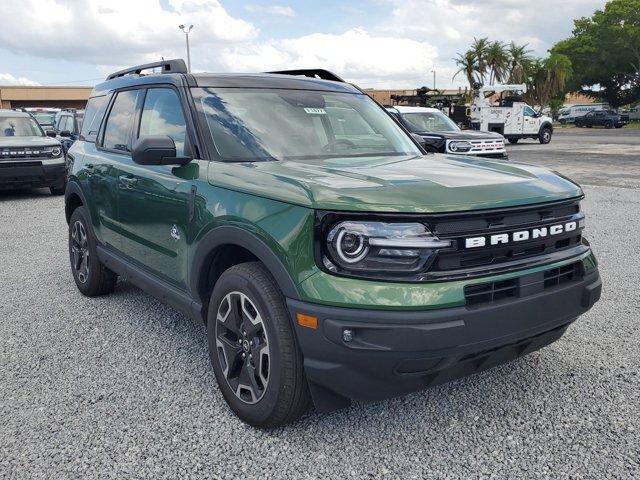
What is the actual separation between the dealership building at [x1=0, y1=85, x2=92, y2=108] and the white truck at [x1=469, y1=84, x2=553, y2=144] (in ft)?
158

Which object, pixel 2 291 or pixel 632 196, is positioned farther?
pixel 632 196

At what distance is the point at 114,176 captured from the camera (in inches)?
170

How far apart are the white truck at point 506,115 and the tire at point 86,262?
24004mm

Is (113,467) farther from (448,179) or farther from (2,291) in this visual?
(2,291)

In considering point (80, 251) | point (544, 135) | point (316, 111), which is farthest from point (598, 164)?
point (80, 251)

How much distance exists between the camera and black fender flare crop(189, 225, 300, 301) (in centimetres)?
262

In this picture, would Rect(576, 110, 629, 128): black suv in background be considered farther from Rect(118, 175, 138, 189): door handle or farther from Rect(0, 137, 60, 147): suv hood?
Rect(118, 175, 138, 189): door handle

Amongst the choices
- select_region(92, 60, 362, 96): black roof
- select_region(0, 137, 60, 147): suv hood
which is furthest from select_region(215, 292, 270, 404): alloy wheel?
select_region(0, 137, 60, 147): suv hood

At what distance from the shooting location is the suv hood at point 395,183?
251 centimetres

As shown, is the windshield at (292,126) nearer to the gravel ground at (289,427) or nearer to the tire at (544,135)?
the gravel ground at (289,427)

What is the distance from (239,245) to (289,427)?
0.94 m

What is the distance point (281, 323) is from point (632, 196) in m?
10.1

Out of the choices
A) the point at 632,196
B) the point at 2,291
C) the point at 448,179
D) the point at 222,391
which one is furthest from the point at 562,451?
the point at 632,196

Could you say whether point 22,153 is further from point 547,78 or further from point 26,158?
point 547,78
